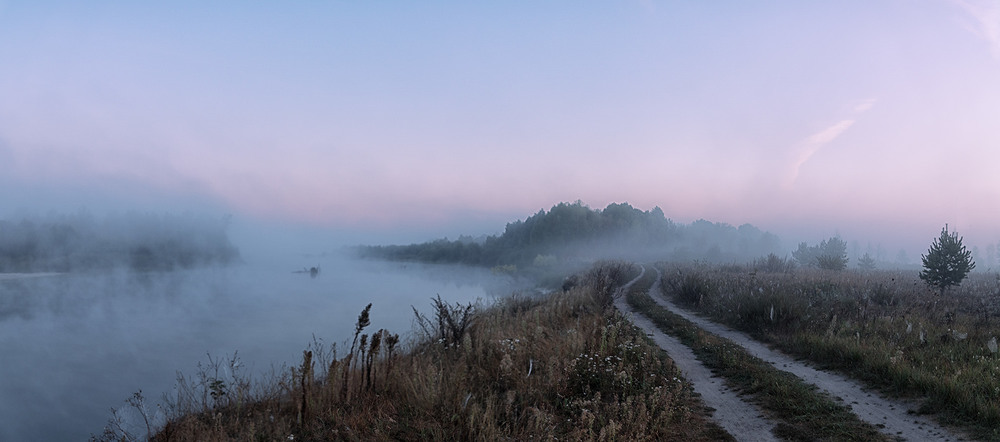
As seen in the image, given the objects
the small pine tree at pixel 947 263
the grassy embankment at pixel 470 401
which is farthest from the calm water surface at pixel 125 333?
the small pine tree at pixel 947 263

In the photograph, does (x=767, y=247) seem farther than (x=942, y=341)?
Yes

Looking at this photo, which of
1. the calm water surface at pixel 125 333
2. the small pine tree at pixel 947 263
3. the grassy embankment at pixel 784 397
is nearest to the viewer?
the grassy embankment at pixel 784 397

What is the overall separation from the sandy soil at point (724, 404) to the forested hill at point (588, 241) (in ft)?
248

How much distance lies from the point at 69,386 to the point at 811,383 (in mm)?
17971

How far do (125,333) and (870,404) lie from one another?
25755mm

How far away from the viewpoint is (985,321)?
11641 mm

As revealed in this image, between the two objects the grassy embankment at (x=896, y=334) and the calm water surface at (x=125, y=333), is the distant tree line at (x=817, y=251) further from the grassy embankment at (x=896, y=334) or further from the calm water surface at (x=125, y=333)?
the calm water surface at (x=125, y=333)

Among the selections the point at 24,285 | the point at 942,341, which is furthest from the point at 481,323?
the point at 24,285

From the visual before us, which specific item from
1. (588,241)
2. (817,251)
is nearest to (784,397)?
(817,251)

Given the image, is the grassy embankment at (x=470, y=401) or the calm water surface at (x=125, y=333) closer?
the grassy embankment at (x=470, y=401)

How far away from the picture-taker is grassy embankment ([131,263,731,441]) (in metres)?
4.91

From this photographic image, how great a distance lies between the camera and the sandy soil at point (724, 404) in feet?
17.7

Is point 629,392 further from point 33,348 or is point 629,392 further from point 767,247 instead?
point 767,247

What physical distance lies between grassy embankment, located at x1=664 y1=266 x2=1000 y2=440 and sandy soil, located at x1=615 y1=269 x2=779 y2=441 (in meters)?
2.20
